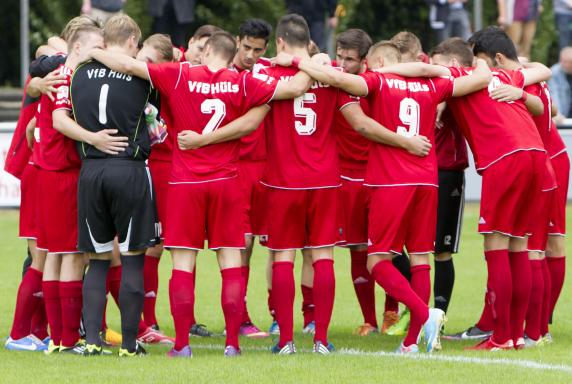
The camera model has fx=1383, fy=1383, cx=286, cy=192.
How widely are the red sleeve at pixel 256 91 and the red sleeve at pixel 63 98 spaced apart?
49.8 inches

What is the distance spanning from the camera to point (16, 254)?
16.2 meters

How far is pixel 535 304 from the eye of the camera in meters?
10.3

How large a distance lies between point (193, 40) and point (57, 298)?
258 centimetres

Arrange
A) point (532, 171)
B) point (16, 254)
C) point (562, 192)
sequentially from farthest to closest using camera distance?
point (16, 254) < point (562, 192) < point (532, 171)

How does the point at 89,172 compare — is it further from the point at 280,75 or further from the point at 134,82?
the point at 280,75

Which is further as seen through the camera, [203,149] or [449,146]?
[449,146]

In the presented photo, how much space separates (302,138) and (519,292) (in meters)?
1.95

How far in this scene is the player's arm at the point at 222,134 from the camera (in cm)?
960

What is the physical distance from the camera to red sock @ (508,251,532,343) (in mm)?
10094

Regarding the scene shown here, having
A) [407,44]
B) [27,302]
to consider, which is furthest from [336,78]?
[27,302]

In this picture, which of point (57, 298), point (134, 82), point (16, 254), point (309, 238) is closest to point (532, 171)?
point (309, 238)

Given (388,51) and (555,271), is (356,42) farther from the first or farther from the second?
(555,271)

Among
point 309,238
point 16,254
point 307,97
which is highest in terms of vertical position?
point 307,97

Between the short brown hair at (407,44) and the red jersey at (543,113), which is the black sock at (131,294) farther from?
the red jersey at (543,113)
